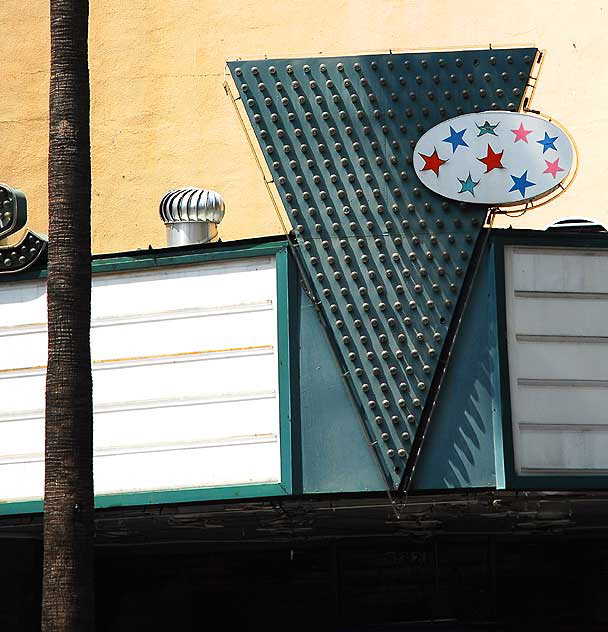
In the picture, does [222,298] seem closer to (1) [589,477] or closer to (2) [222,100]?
(1) [589,477]

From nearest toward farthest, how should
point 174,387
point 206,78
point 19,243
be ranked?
1. point 174,387
2. point 19,243
3. point 206,78

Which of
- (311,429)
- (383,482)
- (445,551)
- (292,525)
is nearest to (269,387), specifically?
(311,429)

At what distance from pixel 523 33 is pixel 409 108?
4.88 metres

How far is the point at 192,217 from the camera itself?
13109 mm

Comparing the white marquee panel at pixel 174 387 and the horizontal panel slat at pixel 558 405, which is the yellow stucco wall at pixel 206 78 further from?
the horizontal panel slat at pixel 558 405

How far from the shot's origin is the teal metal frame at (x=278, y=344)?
1171 centimetres

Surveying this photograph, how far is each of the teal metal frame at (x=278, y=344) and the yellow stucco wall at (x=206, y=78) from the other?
4.31 m

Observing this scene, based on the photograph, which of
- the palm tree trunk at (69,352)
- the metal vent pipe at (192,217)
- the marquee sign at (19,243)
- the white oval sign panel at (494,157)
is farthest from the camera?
the metal vent pipe at (192,217)

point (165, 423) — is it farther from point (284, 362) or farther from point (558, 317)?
point (558, 317)

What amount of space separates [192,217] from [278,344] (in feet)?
6.24

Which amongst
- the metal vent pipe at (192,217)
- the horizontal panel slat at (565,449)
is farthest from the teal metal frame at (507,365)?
the metal vent pipe at (192,217)

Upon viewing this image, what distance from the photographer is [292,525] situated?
13914 mm

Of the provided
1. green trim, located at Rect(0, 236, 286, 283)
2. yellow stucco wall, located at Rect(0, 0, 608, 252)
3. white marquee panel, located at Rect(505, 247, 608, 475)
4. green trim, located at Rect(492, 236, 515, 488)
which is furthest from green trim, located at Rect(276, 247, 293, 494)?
yellow stucco wall, located at Rect(0, 0, 608, 252)

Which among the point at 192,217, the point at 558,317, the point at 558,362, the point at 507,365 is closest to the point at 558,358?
the point at 558,362
